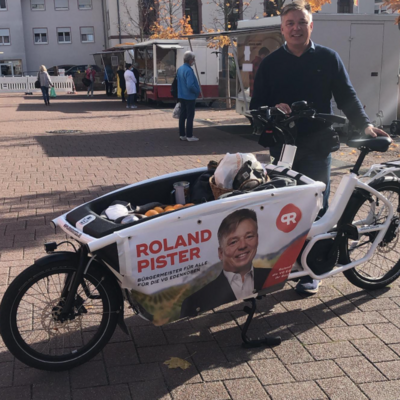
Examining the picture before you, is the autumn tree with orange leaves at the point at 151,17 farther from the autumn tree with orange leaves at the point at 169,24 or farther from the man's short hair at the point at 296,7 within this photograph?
the man's short hair at the point at 296,7

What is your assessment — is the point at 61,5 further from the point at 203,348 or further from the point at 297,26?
the point at 203,348

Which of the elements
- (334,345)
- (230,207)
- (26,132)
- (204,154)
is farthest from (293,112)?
(26,132)

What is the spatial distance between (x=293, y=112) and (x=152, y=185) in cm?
102

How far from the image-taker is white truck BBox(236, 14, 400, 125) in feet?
40.5

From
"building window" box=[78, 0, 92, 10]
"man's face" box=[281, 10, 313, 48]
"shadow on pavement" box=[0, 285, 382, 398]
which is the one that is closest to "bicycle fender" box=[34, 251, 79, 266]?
"shadow on pavement" box=[0, 285, 382, 398]

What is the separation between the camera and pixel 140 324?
370 centimetres

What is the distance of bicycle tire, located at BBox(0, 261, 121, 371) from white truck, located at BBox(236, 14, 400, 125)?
1006cm

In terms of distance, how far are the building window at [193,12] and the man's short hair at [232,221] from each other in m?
46.2

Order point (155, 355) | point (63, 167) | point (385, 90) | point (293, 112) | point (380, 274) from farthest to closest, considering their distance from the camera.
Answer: point (385, 90), point (63, 167), point (380, 274), point (293, 112), point (155, 355)

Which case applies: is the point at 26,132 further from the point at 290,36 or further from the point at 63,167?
the point at 290,36

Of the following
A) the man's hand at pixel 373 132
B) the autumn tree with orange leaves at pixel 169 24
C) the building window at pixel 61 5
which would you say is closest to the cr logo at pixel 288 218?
the man's hand at pixel 373 132

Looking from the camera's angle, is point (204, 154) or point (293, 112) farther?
point (204, 154)

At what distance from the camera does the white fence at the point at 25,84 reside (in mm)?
35188

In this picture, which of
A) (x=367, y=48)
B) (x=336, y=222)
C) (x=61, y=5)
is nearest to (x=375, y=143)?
(x=336, y=222)
